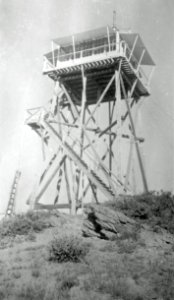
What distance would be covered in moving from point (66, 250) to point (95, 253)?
37.1 inches

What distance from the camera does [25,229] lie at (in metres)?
12.8

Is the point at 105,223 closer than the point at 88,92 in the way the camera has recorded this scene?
Yes

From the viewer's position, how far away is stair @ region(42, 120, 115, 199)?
15.7m

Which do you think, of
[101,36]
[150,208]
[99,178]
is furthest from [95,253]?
[101,36]

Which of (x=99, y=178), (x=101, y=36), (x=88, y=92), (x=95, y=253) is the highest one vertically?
(x=101, y=36)

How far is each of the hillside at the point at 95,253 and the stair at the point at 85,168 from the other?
Result: 223 cm

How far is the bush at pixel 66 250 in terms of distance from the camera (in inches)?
349

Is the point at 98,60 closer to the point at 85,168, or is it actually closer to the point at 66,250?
the point at 85,168

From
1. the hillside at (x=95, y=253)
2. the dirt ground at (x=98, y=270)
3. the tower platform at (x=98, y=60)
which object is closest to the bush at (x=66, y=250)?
the hillside at (x=95, y=253)

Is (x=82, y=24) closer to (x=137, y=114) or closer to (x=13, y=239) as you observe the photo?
(x=137, y=114)

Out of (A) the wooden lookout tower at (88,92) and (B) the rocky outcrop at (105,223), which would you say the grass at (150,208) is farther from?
(A) the wooden lookout tower at (88,92)

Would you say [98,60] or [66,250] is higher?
[98,60]

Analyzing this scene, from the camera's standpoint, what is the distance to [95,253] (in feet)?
31.0

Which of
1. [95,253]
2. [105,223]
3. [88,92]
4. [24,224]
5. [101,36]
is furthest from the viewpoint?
[88,92]
